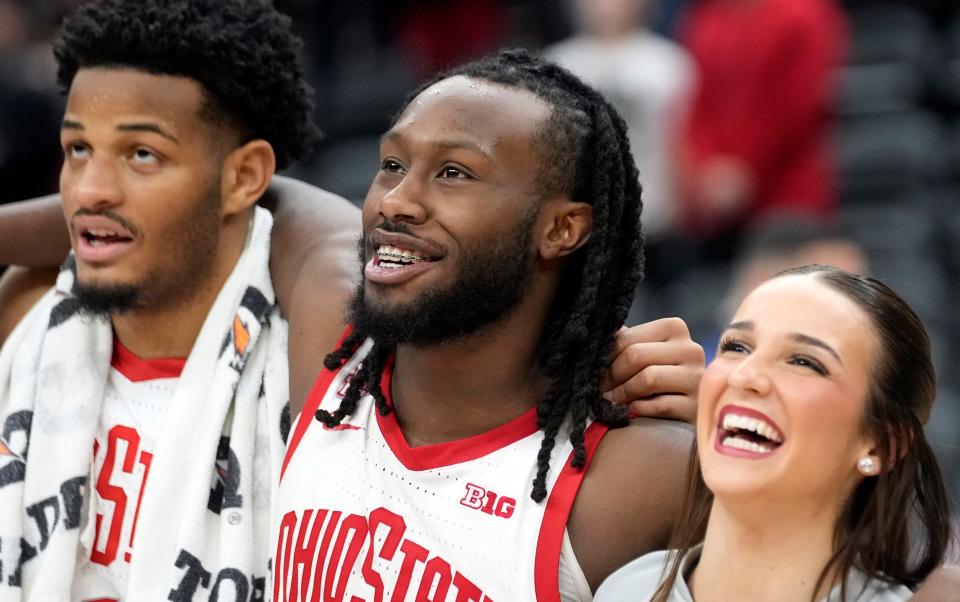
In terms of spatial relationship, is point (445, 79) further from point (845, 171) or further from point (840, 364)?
point (845, 171)

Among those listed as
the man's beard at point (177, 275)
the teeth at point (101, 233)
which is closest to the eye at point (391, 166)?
the man's beard at point (177, 275)

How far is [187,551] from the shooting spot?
3.33m

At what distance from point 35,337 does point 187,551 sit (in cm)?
72

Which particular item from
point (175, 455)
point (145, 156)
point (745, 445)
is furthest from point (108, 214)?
point (745, 445)

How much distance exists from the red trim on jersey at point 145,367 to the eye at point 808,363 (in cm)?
151

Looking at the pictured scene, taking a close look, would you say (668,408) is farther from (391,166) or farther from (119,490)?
(119,490)

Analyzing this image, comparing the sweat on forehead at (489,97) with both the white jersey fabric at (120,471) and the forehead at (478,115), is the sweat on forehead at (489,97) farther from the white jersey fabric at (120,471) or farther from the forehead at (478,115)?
the white jersey fabric at (120,471)

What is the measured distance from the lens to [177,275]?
3541 millimetres

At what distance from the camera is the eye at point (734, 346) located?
2773mm

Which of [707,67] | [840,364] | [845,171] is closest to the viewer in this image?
[840,364]

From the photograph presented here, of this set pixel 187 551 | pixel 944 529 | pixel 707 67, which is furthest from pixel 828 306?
pixel 707 67

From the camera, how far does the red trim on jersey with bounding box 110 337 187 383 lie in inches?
142

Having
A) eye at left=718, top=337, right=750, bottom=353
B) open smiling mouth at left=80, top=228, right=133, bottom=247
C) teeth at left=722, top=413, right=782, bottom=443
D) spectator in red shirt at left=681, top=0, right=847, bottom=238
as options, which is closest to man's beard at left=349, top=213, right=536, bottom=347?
eye at left=718, top=337, right=750, bottom=353

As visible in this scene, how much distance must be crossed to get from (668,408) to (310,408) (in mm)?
770
